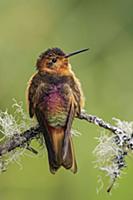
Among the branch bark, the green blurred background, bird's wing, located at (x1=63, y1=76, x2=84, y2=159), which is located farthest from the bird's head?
the green blurred background

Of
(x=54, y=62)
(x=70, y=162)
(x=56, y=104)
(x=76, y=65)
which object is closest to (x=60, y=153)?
(x=70, y=162)

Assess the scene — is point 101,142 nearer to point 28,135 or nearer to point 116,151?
point 116,151

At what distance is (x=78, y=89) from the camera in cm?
258

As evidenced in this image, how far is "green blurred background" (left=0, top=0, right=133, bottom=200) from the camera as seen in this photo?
392 centimetres

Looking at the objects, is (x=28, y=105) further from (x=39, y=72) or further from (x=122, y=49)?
(x=122, y=49)

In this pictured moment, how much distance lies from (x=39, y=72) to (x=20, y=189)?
Result: 4.70 feet

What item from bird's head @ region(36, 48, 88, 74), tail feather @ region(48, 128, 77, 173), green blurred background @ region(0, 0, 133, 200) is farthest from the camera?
green blurred background @ region(0, 0, 133, 200)

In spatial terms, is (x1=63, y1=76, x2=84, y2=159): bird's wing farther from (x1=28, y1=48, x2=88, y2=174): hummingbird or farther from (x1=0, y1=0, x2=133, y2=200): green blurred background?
(x1=0, y1=0, x2=133, y2=200): green blurred background

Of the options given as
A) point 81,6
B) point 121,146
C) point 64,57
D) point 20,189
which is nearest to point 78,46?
point 81,6

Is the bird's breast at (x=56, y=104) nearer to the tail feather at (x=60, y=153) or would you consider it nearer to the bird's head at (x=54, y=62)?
the tail feather at (x=60, y=153)

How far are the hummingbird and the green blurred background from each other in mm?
1255

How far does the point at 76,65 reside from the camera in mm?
4281

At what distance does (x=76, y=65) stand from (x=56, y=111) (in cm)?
181

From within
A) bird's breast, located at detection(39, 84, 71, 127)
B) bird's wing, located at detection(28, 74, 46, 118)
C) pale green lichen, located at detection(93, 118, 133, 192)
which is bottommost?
pale green lichen, located at detection(93, 118, 133, 192)
